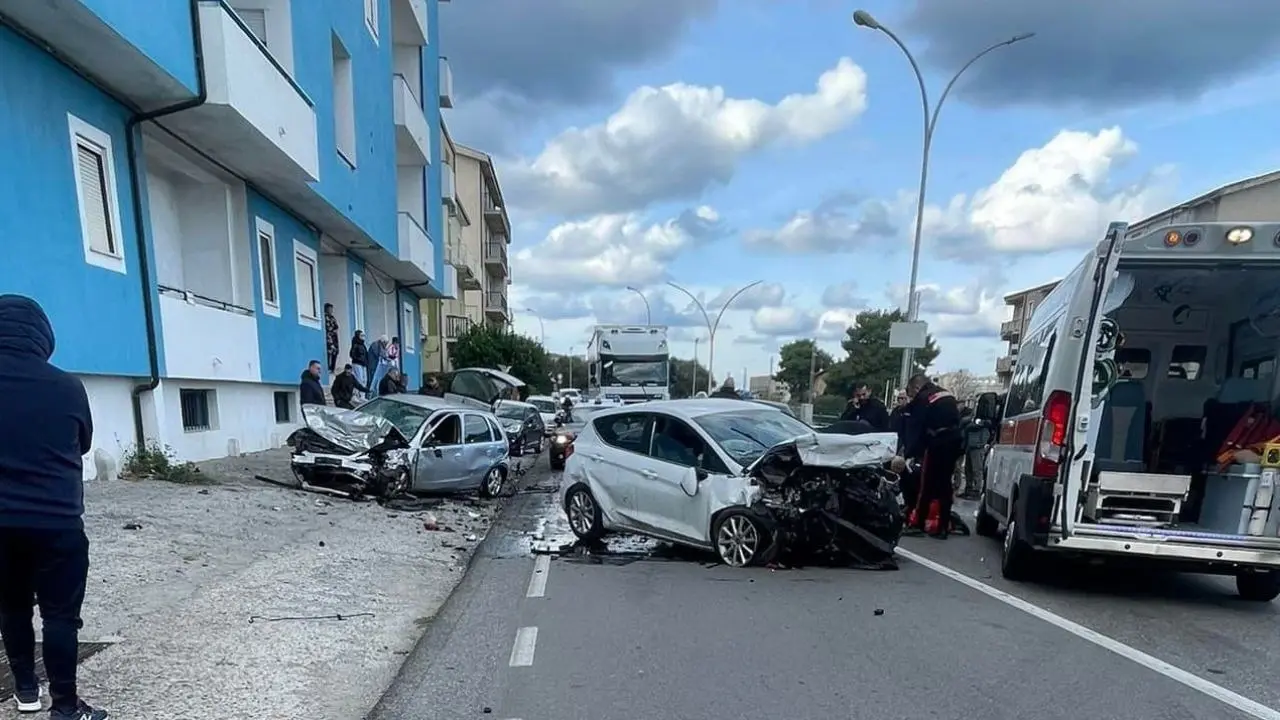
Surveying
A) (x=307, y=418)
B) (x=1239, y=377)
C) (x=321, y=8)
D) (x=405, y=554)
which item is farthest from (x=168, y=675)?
(x=321, y=8)

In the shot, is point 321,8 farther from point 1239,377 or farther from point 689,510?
point 1239,377

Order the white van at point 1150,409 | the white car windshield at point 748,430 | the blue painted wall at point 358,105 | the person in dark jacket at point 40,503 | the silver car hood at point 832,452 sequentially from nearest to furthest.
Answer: the person in dark jacket at point 40,503 → the white van at point 1150,409 → the silver car hood at point 832,452 → the white car windshield at point 748,430 → the blue painted wall at point 358,105

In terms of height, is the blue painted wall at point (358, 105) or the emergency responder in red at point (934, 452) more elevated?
the blue painted wall at point (358, 105)

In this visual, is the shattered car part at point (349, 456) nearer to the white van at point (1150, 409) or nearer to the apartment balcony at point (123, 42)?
the apartment balcony at point (123, 42)

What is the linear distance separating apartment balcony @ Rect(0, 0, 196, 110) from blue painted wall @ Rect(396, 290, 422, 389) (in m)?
16.5

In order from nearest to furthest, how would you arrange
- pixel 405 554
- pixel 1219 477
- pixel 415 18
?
pixel 1219 477 → pixel 405 554 → pixel 415 18

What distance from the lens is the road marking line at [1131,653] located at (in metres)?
4.07

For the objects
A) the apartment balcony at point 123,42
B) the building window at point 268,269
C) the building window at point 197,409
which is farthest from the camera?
the building window at point 268,269

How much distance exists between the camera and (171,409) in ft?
37.0

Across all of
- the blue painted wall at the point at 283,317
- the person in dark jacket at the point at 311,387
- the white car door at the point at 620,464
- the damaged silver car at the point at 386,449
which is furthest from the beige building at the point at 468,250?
the white car door at the point at 620,464

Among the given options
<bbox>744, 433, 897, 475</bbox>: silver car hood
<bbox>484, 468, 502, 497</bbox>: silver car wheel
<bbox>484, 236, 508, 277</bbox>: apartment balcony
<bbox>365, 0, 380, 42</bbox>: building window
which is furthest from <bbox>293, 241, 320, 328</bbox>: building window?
<bbox>484, 236, 508, 277</bbox>: apartment balcony

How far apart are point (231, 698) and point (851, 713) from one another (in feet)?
10.8

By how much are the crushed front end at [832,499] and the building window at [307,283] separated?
12756mm

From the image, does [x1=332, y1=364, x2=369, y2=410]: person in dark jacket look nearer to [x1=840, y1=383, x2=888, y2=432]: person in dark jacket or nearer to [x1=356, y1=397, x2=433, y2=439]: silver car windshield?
[x1=356, y1=397, x2=433, y2=439]: silver car windshield
